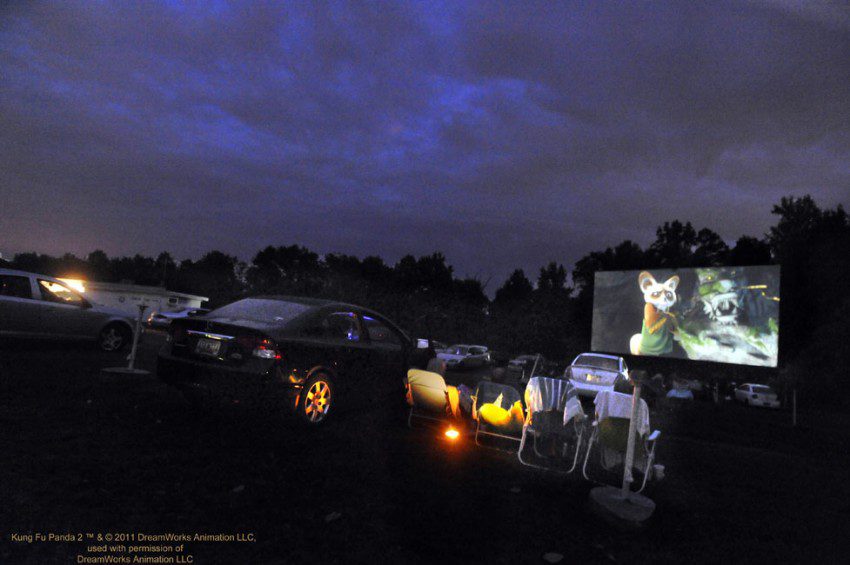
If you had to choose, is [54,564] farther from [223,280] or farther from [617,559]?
[223,280]

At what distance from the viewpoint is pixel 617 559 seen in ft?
10.0

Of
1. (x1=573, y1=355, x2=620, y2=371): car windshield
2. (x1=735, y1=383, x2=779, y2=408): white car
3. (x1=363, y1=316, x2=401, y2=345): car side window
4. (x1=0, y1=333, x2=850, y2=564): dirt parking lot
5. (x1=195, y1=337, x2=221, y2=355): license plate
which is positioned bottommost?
(x1=735, y1=383, x2=779, y2=408): white car

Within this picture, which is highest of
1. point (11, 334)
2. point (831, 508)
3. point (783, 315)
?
point (783, 315)

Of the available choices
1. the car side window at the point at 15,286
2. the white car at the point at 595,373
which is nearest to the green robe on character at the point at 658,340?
the white car at the point at 595,373

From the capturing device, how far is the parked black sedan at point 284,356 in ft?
16.3

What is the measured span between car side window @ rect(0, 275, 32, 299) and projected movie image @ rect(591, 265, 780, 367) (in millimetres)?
22822

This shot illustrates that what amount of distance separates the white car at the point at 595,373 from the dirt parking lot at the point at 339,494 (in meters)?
6.18

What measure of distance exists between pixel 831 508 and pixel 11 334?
11.5 m

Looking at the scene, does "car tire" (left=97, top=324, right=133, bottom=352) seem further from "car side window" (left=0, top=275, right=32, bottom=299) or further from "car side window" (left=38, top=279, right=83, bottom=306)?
"car side window" (left=0, top=275, right=32, bottom=299)

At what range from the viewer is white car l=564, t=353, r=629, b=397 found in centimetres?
1258

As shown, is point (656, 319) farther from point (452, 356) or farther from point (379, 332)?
point (379, 332)

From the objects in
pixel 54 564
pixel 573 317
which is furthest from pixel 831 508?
pixel 573 317

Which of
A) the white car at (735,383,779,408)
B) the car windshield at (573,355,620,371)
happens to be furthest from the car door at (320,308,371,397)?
the white car at (735,383,779,408)

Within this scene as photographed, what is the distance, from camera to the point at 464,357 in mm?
22875
